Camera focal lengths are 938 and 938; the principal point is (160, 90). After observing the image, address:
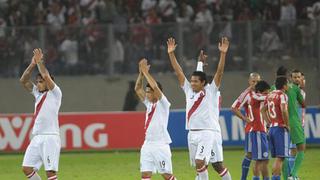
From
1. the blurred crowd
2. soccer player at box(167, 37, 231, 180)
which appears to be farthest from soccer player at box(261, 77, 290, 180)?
the blurred crowd

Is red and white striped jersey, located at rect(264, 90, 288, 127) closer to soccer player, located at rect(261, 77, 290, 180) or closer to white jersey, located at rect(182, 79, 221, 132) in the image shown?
soccer player, located at rect(261, 77, 290, 180)

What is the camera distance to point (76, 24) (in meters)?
30.5

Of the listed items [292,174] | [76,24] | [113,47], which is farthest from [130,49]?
[292,174]

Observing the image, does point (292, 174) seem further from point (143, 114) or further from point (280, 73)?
point (143, 114)

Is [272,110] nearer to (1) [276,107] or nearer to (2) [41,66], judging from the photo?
Answer: (1) [276,107]

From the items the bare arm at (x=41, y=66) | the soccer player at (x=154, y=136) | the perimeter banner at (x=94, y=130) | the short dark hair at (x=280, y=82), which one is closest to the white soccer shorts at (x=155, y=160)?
the soccer player at (x=154, y=136)

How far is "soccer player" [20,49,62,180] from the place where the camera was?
1577 centimetres

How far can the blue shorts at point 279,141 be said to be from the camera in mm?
16469

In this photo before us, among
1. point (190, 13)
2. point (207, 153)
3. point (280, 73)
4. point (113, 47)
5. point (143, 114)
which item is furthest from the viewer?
point (190, 13)

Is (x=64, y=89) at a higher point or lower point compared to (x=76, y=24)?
lower

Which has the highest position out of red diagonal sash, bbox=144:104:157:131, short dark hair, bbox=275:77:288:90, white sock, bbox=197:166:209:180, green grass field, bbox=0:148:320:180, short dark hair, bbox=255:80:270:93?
short dark hair, bbox=275:77:288:90

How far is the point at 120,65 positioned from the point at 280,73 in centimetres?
1301

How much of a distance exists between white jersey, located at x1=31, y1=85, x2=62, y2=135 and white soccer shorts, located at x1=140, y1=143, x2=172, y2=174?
1752mm

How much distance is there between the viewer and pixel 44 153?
51.8 feet
